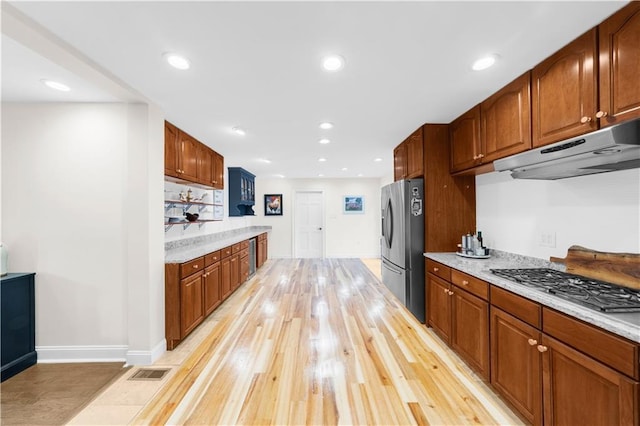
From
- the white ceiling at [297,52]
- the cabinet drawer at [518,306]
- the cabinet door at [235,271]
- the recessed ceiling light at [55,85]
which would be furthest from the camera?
the cabinet door at [235,271]

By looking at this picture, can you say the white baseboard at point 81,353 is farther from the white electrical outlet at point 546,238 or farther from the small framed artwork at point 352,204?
the small framed artwork at point 352,204

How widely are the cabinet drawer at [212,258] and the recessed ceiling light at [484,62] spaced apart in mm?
3305

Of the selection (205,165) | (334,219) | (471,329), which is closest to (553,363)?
(471,329)

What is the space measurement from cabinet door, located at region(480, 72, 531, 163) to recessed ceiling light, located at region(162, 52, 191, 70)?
251 cm

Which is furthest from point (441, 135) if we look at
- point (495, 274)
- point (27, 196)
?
point (27, 196)

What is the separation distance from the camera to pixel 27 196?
7.86 feet

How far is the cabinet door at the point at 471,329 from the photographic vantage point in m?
1.95

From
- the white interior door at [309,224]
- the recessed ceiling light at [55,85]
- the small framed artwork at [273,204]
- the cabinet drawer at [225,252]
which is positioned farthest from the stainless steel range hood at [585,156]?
the small framed artwork at [273,204]

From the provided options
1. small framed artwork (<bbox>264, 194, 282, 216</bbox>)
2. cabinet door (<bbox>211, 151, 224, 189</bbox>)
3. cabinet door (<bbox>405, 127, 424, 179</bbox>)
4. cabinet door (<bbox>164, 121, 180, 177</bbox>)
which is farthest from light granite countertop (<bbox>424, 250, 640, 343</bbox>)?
small framed artwork (<bbox>264, 194, 282, 216</bbox>)

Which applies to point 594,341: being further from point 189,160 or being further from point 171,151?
point 189,160

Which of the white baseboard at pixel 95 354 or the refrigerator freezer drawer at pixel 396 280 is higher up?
the refrigerator freezer drawer at pixel 396 280

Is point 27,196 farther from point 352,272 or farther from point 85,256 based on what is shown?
point 352,272

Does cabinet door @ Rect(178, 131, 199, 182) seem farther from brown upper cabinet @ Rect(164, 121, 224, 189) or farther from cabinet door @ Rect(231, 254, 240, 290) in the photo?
cabinet door @ Rect(231, 254, 240, 290)

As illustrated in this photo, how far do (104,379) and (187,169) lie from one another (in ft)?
7.65
